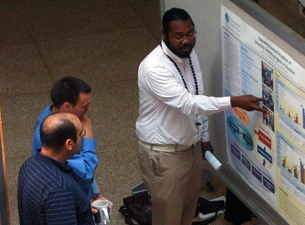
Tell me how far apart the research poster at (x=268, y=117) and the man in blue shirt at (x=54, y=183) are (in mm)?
1110

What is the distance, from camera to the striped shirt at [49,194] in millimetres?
2455

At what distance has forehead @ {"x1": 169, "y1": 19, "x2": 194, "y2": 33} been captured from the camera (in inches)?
127

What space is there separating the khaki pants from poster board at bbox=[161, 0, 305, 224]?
34 centimetres

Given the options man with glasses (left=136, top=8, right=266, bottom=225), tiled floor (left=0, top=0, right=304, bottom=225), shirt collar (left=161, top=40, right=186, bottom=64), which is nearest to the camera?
man with glasses (left=136, top=8, right=266, bottom=225)

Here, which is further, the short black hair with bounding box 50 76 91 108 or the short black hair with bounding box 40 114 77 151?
the short black hair with bounding box 50 76 91 108

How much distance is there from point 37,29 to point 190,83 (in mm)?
4704

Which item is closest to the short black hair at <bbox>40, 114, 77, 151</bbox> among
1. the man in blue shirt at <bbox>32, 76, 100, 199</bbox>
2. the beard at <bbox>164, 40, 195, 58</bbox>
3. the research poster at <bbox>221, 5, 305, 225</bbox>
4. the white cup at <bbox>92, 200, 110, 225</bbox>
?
the man in blue shirt at <bbox>32, 76, 100, 199</bbox>

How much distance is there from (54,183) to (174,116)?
1161 mm

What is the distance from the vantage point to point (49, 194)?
2.45m

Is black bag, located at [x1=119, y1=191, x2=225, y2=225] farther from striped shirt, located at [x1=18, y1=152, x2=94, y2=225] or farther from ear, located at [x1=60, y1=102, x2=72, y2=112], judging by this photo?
striped shirt, located at [x1=18, y1=152, x2=94, y2=225]

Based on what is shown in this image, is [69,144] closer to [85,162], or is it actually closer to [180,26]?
[85,162]

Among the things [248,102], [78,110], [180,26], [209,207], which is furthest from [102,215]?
[209,207]

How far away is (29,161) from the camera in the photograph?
8.62ft

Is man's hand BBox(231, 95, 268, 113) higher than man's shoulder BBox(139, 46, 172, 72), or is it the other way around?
man's shoulder BBox(139, 46, 172, 72)
